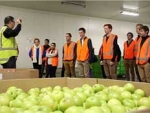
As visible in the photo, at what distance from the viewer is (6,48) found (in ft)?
11.6

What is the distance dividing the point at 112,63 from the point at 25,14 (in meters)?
5.49

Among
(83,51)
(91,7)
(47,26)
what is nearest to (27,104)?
(83,51)

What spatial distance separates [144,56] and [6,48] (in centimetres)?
265

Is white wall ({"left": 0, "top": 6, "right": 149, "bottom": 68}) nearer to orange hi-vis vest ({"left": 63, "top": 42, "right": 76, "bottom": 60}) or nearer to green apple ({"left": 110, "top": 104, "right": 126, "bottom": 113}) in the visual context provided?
orange hi-vis vest ({"left": 63, "top": 42, "right": 76, "bottom": 60})

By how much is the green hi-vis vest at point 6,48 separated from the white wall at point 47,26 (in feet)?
18.7

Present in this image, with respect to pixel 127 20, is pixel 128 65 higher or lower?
lower

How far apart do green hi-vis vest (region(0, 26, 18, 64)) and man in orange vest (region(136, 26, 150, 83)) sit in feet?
8.16

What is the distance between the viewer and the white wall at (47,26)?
9.36m

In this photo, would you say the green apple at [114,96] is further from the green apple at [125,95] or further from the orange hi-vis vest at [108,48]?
the orange hi-vis vest at [108,48]

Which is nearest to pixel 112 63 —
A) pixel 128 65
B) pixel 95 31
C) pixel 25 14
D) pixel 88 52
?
pixel 88 52

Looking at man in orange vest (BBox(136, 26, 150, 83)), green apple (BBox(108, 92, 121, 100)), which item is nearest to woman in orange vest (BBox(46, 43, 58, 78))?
man in orange vest (BBox(136, 26, 150, 83))

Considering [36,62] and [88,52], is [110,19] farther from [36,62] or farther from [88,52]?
[88,52]

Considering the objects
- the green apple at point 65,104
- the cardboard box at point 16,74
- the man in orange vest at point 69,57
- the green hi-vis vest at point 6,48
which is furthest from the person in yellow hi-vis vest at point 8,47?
the man in orange vest at point 69,57

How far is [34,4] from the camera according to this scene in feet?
29.3
